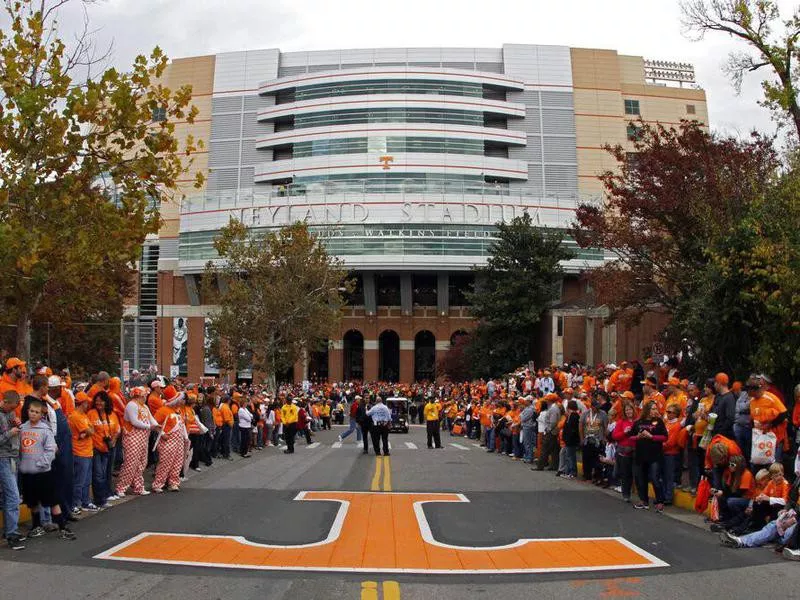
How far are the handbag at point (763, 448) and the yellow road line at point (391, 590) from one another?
5.86 meters

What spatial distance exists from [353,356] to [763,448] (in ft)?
246

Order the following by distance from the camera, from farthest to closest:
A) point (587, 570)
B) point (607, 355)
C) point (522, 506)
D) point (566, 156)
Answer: point (566, 156) → point (607, 355) → point (522, 506) → point (587, 570)

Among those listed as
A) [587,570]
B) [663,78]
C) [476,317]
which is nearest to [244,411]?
[587,570]

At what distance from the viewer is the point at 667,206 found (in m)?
25.0

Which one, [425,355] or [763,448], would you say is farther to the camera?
[425,355]

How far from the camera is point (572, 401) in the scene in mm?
18156

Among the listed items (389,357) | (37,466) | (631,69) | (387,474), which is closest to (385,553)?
(37,466)

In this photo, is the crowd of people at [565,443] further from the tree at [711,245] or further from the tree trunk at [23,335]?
the tree at [711,245]

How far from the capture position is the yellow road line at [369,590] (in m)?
7.53

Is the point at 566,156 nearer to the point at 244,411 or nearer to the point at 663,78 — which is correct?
the point at 663,78

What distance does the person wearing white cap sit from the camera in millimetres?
14203

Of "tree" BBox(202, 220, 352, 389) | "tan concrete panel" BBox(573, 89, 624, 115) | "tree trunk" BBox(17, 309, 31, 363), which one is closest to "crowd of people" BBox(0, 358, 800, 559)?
"tree trunk" BBox(17, 309, 31, 363)

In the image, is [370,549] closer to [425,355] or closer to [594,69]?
[425,355]

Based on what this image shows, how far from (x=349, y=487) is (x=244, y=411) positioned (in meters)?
8.89
